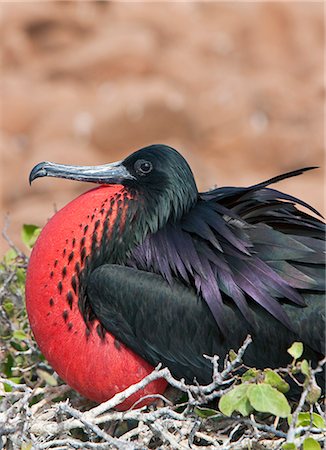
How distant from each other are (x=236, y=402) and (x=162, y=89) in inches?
317

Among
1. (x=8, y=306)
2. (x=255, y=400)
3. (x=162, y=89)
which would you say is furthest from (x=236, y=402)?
(x=162, y=89)

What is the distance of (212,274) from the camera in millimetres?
2699

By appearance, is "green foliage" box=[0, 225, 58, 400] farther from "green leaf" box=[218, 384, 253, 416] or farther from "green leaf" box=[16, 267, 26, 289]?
"green leaf" box=[218, 384, 253, 416]

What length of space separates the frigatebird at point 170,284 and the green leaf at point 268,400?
357 millimetres

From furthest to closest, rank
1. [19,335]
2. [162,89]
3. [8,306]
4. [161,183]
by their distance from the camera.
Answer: [162,89] < [8,306] < [19,335] < [161,183]

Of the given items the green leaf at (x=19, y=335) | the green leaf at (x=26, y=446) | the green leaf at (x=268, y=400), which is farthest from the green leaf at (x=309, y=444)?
the green leaf at (x=19, y=335)

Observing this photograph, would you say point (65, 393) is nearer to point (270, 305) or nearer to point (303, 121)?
point (270, 305)

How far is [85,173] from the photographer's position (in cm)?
298

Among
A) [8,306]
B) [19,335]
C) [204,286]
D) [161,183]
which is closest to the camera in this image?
[204,286]

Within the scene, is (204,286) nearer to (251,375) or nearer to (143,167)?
(251,375)

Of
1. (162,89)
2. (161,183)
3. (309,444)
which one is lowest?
(309,444)

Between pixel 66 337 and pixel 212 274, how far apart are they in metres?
0.47

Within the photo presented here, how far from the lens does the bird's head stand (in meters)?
2.89

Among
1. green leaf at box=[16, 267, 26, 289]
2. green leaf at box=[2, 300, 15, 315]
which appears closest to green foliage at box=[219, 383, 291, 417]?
green leaf at box=[2, 300, 15, 315]
